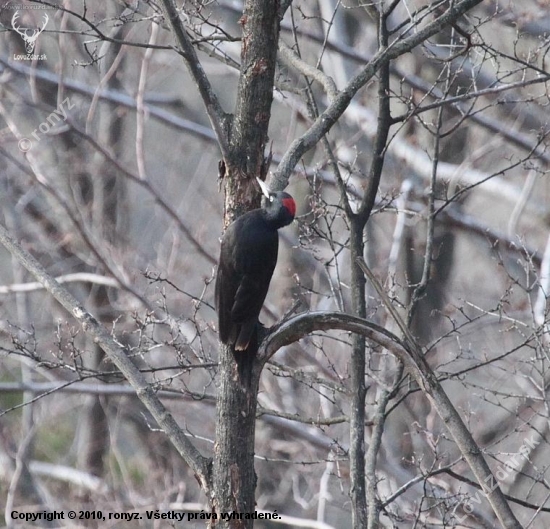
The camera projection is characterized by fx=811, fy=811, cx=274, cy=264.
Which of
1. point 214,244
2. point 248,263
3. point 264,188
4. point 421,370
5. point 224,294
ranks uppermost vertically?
point 214,244

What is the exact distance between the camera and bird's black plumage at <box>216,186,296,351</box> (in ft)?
12.6

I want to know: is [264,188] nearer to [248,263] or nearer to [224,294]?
[248,263]

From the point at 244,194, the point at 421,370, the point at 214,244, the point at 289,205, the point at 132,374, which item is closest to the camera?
the point at 421,370

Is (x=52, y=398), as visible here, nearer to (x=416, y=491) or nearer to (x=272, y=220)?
(x=416, y=491)

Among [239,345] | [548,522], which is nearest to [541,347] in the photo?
[239,345]

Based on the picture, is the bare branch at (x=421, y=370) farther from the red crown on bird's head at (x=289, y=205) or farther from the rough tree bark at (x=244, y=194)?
the red crown on bird's head at (x=289, y=205)

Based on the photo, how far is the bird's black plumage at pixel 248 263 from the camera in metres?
3.84

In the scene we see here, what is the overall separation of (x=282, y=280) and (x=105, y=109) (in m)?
3.71

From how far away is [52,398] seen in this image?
12164 millimetres

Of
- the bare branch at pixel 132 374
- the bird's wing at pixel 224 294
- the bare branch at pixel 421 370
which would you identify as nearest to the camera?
the bare branch at pixel 421 370

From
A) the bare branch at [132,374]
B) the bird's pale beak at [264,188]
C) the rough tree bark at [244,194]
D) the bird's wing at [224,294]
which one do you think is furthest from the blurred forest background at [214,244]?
the bird's pale beak at [264,188]

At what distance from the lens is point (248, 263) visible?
13.3 ft

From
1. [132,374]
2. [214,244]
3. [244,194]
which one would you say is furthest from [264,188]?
[214,244]

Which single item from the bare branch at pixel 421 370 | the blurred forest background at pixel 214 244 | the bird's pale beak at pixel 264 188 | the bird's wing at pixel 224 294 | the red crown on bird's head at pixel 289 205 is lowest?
the bare branch at pixel 421 370
